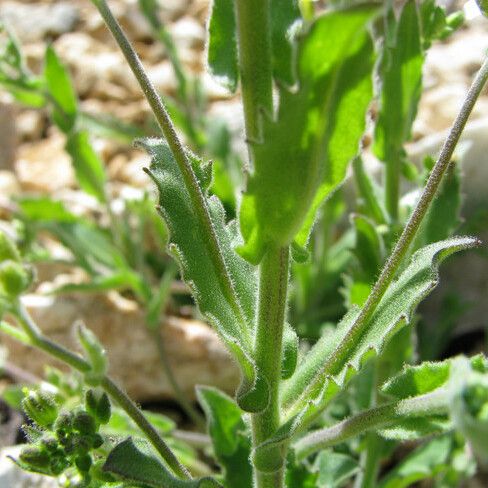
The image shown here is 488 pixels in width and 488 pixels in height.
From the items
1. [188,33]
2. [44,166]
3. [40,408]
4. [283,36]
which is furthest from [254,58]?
[188,33]

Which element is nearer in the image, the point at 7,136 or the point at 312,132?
the point at 312,132

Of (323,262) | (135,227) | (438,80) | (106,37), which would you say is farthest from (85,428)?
(106,37)

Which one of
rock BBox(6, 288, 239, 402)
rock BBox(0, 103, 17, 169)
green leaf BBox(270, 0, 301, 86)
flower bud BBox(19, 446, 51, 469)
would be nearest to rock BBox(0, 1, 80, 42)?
rock BBox(0, 103, 17, 169)

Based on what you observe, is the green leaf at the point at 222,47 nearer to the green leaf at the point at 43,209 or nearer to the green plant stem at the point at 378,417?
the green plant stem at the point at 378,417

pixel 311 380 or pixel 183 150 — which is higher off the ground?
pixel 183 150

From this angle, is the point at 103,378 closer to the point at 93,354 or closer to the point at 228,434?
the point at 93,354

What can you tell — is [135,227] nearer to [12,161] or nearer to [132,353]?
[132,353]
